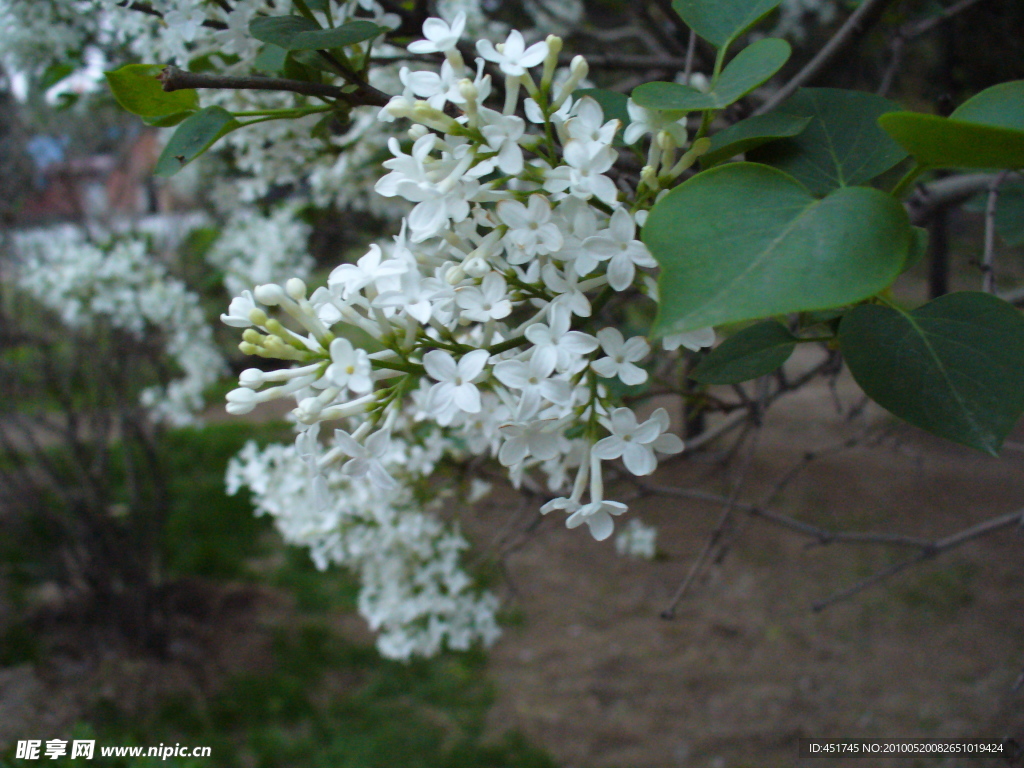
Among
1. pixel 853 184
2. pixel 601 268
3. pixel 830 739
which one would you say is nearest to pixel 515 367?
pixel 601 268

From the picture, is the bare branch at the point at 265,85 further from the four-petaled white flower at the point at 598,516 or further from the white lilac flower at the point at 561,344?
the four-petaled white flower at the point at 598,516

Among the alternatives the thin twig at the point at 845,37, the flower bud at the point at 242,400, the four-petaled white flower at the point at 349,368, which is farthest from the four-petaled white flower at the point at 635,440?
the thin twig at the point at 845,37

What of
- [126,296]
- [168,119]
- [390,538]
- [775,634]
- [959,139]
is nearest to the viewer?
[959,139]

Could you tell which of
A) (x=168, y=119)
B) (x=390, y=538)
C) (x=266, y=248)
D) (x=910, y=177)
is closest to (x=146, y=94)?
(x=168, y=119)

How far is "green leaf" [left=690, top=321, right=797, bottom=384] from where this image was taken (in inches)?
32.4

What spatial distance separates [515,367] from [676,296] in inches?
8.7

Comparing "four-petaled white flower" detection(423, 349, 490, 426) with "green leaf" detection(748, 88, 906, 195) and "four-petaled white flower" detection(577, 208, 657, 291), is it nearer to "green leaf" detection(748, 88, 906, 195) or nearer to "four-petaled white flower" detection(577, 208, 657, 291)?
"four-petaled white flower" detection(577, 208, 657, 291)

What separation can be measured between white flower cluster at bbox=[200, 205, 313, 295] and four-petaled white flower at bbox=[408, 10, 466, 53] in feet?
9.09

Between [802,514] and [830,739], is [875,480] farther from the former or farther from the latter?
[830,739]

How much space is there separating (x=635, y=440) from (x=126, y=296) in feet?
11.0

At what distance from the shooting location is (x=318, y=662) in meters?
3.78

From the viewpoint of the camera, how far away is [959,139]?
58 centimetres

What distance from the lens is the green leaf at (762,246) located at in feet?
1.79

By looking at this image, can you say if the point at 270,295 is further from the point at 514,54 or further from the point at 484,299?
the point at 514,54
